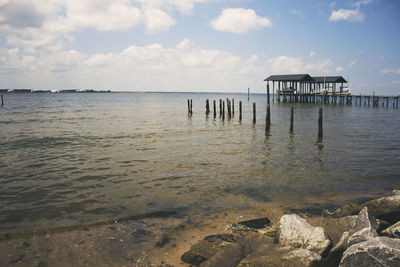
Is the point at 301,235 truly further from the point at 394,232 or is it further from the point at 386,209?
the point at 386,209

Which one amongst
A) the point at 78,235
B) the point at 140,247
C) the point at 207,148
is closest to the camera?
the point at 140,247

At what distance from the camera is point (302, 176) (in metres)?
9.29

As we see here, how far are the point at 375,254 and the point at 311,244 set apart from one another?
3.34 ft

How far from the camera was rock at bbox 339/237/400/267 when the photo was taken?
112 inches

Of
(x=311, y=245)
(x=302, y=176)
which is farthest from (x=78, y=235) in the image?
(x=302, y=176)

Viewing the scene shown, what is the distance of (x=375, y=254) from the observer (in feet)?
9.58

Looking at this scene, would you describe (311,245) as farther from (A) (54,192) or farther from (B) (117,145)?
(B) (117,145)

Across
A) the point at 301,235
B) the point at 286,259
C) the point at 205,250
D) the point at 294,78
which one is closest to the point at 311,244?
the point at 301,235

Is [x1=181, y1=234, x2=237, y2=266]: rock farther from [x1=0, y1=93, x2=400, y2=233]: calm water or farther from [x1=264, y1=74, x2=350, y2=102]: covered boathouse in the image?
[x1=264, y1=74, x2=350, y2=102]: covered boathouse

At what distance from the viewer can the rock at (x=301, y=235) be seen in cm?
381

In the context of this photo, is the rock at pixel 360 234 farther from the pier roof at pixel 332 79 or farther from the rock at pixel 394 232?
the pier roof at pixel 332 79

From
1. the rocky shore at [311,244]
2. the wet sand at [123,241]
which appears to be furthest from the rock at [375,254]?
the wet sand at [123,241]

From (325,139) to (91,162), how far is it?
45.5 feet

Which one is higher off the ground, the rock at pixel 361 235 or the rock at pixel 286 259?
the rock at pixel 361 235
